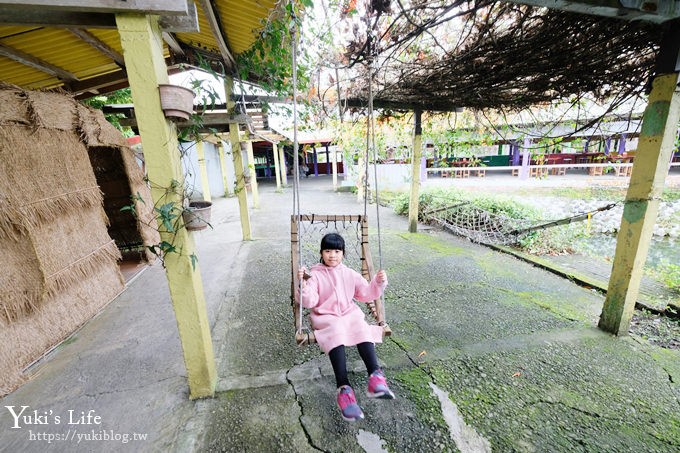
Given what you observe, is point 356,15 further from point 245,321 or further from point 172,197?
point 245,321

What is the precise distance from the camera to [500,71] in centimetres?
288

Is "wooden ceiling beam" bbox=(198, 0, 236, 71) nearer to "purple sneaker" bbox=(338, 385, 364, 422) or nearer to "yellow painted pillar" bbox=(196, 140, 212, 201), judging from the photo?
"purple sneaker" bbox=(338, 385, 364, 422)

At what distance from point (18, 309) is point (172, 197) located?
1.78 m

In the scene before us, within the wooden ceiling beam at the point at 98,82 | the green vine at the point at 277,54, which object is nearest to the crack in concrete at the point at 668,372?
the green vine at the point at 277,54

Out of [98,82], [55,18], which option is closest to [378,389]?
[55,18]

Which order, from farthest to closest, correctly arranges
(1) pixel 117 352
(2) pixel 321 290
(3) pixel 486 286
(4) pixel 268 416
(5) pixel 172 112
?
1. (3) pixel 486 286
2. (1) pixel 117 352
3. (2) pixel 321 290
4. (4) pixel 268 416
5. (5) pixel 172 112

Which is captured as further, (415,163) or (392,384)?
(415,163)

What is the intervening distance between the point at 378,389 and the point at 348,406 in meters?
0.19

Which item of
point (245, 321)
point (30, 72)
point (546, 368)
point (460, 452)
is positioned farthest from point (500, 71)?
point (30, 72)

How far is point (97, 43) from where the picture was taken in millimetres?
2592

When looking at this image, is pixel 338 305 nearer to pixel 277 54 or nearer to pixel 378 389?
pixel 378 389

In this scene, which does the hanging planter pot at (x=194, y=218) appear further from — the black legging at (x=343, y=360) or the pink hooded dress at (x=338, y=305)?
the black legging at (x=343, y=360)

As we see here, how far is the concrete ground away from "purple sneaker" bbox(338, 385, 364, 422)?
0.13 metres

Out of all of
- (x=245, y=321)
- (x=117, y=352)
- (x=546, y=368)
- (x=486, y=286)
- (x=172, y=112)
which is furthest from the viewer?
(x=486, y=286)
